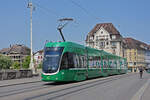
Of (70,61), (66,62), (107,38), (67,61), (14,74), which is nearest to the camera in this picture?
(66,62)

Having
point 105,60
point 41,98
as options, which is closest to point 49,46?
point 41,98

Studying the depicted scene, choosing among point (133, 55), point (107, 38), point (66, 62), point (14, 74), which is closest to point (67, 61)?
point (66, 62)

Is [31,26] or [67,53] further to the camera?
[31,26]

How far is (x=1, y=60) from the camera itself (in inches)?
3383

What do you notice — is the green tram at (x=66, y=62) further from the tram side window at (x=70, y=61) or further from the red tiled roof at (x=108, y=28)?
the red tiled roof at (x=108, y=28)

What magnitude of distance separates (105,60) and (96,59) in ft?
15.7

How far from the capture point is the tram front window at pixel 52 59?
20.0 meters

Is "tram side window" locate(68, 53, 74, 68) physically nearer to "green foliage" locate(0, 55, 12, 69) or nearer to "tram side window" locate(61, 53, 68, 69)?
"tram side window" locate(61, 53, 68, 69)

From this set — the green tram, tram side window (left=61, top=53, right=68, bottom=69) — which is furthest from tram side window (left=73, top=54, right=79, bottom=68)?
tram side window (left=61, top=53, right=68, bottom=69)

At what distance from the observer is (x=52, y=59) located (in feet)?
66.6

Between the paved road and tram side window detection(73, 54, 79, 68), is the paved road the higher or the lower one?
the lower one

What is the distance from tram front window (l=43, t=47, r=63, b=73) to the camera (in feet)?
65.8

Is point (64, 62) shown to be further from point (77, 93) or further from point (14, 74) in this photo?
point (14, 74)

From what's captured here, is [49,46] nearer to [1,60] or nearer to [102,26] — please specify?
[1,60]
